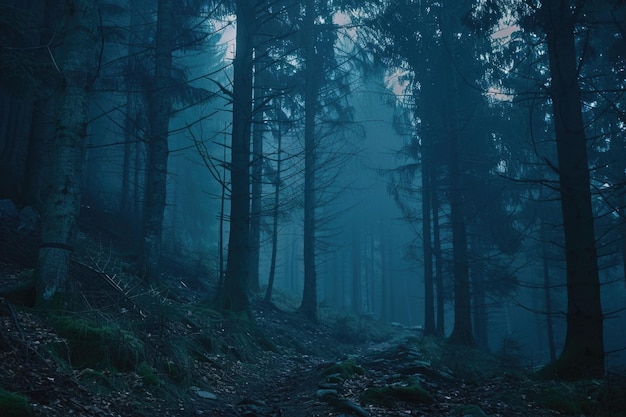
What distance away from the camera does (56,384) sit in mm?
4328

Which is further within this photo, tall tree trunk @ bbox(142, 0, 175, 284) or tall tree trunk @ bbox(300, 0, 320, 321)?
tall tree trunk @ bbox(300, 0, 320, 321)

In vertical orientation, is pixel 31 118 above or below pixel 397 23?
below

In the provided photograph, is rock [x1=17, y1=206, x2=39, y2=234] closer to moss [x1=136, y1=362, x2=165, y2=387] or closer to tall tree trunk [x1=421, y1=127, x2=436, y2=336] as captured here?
moss [x1=136, y1=362, x2=165, y2=387]

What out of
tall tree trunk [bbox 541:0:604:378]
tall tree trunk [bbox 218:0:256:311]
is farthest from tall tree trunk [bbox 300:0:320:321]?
tall tree trunk [bbox 541:0:604:378]

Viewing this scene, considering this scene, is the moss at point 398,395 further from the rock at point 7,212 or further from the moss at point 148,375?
the rock at point 7,212

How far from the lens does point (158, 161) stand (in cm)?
1095

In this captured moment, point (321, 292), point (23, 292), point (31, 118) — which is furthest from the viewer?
point (321, 292)

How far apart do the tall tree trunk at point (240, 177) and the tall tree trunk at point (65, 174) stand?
452cm

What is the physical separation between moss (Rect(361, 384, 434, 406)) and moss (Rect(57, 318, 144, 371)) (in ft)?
8.66

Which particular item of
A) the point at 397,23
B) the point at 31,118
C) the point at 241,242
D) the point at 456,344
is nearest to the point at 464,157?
the point at 397,23

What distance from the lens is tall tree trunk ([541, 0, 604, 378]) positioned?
21.9 ft

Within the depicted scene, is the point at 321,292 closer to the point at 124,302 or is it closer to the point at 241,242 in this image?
the point at 241,242

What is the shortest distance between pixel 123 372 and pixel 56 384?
1.12 m

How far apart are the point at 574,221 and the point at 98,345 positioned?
6.43 meters
